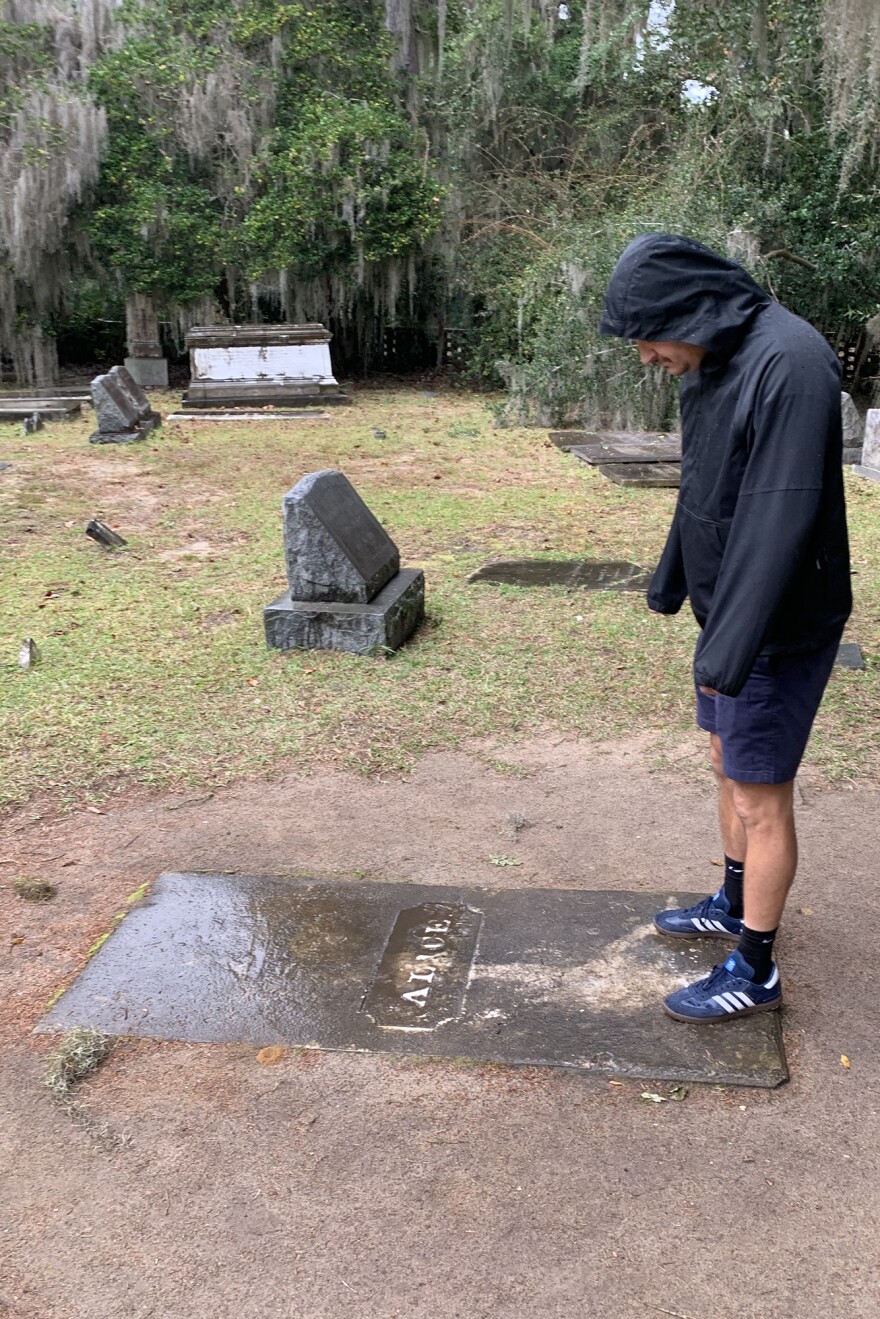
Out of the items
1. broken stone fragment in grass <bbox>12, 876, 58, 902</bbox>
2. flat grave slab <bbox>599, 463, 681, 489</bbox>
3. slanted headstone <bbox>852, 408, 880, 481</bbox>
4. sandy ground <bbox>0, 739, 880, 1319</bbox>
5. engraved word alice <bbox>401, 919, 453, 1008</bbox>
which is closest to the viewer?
sandy ground <bbox>0, 739, 880, 1319</bbox>

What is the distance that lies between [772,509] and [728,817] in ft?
3.24

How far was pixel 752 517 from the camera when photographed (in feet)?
7.32

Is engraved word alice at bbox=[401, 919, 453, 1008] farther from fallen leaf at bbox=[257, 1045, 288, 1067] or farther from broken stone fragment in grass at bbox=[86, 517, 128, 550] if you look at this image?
broken stone fragment in grass at bbox=[86, 517, 128, 550]

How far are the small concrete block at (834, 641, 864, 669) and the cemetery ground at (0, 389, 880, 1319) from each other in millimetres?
94

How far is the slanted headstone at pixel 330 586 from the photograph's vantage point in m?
5.30

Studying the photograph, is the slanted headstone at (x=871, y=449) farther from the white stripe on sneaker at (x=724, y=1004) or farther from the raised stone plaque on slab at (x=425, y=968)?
the white stripe on sneaker at (x=724, y=1004)

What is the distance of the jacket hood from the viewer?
2.30 metres

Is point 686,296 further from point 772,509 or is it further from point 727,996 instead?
point 727,996

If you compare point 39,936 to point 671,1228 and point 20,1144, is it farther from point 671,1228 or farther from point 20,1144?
point 671,1228

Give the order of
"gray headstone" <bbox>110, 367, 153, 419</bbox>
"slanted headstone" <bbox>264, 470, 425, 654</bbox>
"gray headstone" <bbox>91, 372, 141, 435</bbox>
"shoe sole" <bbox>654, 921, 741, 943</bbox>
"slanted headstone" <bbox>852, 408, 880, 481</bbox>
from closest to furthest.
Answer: "shoe sole" <bbox>654, 921, 741, 943</bbox> → "slanted headstone" <bbox>264, 470, 425, 654</bbox> → "slanted headstone" <bbox>852, 408, 880, 481</bbox> → "gray headstone" <bbox>91, 372, 141, 435</bbox> → "gray headstone" <bbox>110, 367, 153, 419</bbox>

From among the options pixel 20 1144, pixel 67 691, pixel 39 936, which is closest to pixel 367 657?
pixel 67 691

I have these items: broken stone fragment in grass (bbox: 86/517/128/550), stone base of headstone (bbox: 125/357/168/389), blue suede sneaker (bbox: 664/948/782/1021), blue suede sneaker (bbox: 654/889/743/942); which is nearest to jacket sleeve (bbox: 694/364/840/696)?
blue suede sneaker (bbox: 664/948/782/1021)

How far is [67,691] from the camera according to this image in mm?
5023

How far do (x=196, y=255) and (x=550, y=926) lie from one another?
15329 mm
